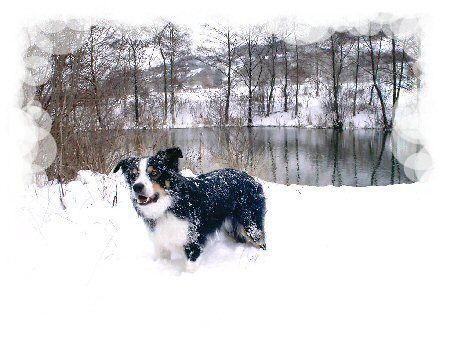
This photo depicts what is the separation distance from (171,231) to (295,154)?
42.7 feet

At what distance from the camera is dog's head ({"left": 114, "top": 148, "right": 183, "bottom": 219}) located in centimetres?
296

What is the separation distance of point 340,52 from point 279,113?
661 centimetres

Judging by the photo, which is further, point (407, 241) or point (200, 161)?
point (200, 161)

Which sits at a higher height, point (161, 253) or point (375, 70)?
point (375, 70)

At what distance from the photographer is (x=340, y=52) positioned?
26188mm

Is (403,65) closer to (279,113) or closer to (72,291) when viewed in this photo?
(279,113)

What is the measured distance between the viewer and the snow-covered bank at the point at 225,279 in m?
2.33

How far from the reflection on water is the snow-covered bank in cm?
400

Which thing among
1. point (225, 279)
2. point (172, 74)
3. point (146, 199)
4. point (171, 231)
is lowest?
point (225, 279)

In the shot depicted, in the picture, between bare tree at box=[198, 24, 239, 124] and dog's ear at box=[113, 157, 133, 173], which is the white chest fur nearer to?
dog's ear at box=[113, 157, 133, 173]

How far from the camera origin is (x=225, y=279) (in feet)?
9.70

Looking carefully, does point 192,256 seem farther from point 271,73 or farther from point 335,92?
point 271,73

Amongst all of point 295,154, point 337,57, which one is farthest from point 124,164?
point 337,57

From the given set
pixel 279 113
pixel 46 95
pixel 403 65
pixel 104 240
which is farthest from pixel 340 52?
pixel 104 240
